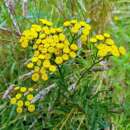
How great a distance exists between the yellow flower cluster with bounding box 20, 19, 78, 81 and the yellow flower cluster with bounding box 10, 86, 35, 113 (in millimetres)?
134

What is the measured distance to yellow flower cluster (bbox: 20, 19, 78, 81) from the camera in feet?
6.07

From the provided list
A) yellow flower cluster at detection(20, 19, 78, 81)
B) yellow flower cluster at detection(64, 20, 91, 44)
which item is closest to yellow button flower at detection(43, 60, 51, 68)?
yellow flower cluster at detection(20, 19, 78, 81)

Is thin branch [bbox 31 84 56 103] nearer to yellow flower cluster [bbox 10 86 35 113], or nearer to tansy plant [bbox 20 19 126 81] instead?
yellow flower cluster [bbox 10 86 35 113]

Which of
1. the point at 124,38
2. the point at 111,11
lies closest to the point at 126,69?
the point at 124,38

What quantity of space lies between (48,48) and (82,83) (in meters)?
0.42

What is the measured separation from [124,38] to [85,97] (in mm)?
598

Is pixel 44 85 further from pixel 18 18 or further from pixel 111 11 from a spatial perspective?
pixel 111 11

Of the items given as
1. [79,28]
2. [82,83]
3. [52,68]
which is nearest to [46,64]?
[52,68]

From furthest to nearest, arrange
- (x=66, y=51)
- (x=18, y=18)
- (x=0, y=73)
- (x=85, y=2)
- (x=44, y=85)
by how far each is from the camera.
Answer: (x=85, y=2), (x=18, y=18), (x=0, y=73), (x=44, y=85), (x=66, y=51)

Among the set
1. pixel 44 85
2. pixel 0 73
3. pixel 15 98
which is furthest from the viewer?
pixel 0 73

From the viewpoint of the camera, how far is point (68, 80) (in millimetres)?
2250

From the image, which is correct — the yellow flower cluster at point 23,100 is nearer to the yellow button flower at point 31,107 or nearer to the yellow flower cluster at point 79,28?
the yellow button flower at point 31,107

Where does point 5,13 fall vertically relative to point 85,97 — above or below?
above

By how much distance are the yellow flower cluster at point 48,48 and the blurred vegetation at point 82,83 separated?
17 centimetres
